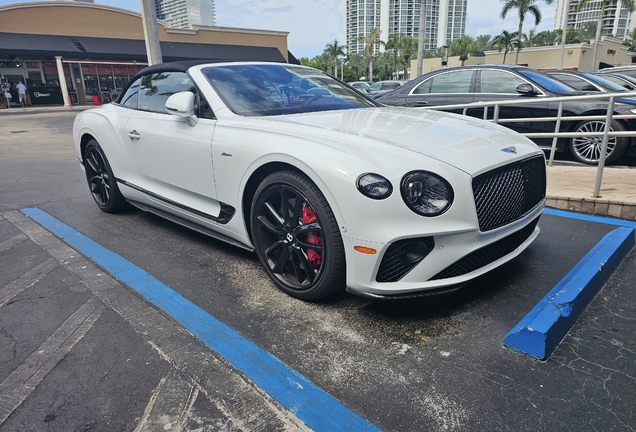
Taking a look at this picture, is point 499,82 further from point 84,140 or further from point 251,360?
point 251,360

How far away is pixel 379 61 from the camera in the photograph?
82.3 meters

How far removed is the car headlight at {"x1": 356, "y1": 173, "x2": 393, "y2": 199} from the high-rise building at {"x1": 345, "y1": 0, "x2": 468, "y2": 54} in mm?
116827

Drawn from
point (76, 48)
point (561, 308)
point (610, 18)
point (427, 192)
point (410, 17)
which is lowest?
point (561, 308)

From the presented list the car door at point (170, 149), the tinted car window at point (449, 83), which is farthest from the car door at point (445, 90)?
the car door at point (170, 149)

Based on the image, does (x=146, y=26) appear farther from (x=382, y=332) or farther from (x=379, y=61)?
(x=379, y=61)

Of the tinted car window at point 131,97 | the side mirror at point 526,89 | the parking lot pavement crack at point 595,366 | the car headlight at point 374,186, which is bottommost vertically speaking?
the parking lot pavement crack at point 595,366

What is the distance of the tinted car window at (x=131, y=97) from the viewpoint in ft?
13.8

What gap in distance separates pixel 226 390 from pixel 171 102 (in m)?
2.10

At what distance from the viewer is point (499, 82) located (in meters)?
6.94

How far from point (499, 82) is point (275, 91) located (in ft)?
15.9

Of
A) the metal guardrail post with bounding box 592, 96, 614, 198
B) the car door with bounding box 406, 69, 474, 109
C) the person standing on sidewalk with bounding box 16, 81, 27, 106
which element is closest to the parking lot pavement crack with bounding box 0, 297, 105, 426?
the metal guardrail post with bounding box 592, 96, 614, 198

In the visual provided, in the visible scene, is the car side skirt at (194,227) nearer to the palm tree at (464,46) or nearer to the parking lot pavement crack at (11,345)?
the parking lot pavement crack at (11,345)

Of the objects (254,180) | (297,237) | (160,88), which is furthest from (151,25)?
(297,237)

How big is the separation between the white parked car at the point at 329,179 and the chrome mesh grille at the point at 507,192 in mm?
11
